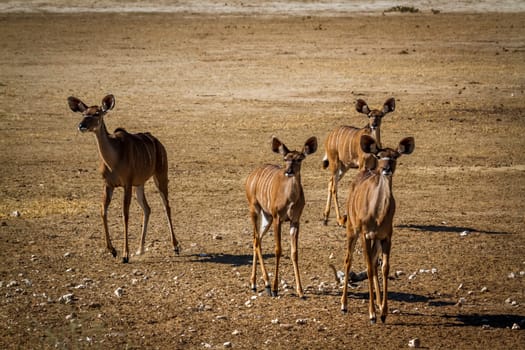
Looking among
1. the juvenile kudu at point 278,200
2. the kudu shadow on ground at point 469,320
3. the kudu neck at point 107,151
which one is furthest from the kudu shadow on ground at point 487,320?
the kudu neck at point 107,151

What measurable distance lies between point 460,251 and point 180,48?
73.6ft

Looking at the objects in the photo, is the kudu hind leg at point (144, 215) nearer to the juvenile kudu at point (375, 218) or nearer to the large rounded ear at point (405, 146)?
the juvenile kudu at point (375, 218)

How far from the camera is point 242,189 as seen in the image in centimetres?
1633

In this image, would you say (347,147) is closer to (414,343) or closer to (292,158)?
(292,158)

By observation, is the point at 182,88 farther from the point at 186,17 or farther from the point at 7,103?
the point at 186,17

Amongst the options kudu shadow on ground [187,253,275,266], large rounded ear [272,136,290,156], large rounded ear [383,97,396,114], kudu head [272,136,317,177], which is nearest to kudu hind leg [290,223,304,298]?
kudu head [272,136,317,177]

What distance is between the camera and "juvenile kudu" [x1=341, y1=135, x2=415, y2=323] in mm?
9891

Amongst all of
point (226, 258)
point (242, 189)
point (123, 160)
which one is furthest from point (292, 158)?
point (242, 189)

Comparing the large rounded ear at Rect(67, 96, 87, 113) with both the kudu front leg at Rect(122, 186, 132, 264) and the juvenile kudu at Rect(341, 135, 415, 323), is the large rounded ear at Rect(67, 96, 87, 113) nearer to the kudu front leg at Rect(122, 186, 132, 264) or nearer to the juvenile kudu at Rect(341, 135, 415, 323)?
the kudu front leg at Rect(122, 186, 132, 264)

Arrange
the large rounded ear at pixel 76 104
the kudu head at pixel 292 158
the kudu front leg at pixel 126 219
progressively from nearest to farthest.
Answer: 1. the kudu head at pixel 292 158
2. the kudu front leg at pixel 126 219
3. the large rounded ear at pixel 76 104

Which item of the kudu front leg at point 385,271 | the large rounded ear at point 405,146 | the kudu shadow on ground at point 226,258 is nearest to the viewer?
the kudu front leg at point 385,271

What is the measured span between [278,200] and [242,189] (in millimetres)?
5474

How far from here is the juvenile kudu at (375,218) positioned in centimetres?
989

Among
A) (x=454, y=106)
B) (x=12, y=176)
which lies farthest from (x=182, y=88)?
(x=12, y=176)
